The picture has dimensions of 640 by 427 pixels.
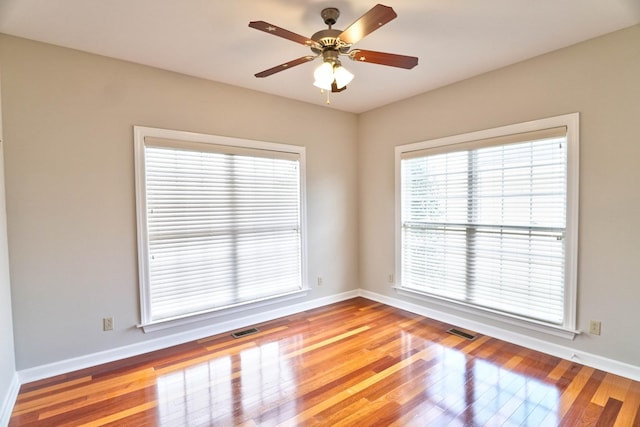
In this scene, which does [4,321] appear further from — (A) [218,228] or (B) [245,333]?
(B) [245,333]

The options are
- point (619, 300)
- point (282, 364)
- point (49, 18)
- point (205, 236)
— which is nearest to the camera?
point (49, 18)

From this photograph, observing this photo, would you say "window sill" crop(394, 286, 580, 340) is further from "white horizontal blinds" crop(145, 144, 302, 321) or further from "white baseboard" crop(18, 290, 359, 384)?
"white horizontal blinds" crop(145, 144, 302, 321)

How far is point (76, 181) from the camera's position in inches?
102

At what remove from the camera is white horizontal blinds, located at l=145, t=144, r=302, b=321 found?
3.00 meters

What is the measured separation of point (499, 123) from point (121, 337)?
13.2ft

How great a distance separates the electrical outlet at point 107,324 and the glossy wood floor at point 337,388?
0.30 metres

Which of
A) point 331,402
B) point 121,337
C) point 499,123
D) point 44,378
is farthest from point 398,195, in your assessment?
point 44,378

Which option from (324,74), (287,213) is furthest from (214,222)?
(324,74)

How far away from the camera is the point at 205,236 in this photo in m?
3.24

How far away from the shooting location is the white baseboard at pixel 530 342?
96.6 inches

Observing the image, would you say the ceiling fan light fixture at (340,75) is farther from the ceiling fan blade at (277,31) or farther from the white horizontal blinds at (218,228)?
the white horizontal blinds at (218,228)

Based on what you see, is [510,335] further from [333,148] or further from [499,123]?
[333,148]

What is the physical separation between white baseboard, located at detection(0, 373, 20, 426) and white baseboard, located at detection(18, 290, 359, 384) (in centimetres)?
10

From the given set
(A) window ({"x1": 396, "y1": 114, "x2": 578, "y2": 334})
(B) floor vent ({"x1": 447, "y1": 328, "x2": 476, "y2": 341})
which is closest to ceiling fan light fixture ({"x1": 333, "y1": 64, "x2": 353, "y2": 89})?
(A) window ({"x1": 396, "y1": 114, "x2": 578, "y2": 334})
